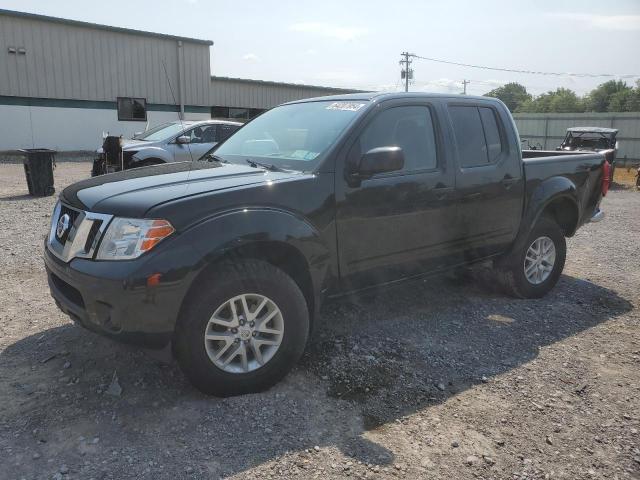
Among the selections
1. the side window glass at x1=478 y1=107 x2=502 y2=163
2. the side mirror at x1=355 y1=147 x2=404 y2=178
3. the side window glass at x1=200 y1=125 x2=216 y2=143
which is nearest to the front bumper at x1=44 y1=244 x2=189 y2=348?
the side mirror at x1=355 y1=147 x2=404 y2=178

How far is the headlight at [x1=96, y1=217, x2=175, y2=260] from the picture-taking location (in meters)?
2.84

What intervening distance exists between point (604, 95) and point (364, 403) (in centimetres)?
10922

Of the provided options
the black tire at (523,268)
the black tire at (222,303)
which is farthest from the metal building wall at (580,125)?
the black tire at (222,303)

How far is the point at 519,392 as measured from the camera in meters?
3.45

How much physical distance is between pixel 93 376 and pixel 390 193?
236 cm

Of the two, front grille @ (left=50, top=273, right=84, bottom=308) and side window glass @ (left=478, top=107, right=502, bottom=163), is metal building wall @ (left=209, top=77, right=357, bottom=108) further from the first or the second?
front grille @ (left=50, top=273, right=84, bottom=308)

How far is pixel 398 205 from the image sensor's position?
12.6 feet

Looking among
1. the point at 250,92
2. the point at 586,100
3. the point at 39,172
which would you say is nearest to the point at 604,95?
the point at 586,100

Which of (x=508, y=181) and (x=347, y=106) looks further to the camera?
(x=508, y=181)

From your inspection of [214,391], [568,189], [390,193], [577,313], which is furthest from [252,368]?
[568,189]

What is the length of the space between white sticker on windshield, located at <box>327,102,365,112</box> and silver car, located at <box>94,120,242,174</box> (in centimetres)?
680

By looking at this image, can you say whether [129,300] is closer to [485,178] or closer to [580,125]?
[485,178]

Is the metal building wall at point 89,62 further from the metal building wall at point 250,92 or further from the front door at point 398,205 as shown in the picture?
the front door at point 398,205

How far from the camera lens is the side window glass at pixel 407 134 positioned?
3.83 meters
